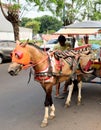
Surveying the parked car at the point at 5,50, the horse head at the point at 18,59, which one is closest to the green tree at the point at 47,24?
the parked car at the point at 5,50

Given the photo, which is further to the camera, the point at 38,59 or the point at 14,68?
the point at 38,59

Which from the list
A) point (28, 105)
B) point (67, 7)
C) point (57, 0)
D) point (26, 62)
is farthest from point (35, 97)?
point (67, 7)

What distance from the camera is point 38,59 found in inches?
257

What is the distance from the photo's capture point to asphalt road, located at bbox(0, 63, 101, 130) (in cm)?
658

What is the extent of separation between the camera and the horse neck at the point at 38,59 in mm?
6477

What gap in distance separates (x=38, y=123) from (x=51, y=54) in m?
1.47

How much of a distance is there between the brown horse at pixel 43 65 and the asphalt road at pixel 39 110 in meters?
0.34

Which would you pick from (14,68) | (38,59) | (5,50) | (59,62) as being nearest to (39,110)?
(59,62)

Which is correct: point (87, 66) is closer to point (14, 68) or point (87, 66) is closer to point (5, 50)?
point (14, 68)

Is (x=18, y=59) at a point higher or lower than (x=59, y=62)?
higher

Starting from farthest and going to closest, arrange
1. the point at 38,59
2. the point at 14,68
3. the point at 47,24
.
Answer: the point at 47,24
the point at 38,59
the point at 14,68

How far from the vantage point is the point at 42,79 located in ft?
21.5

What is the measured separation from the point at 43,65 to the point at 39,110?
5.16 ft

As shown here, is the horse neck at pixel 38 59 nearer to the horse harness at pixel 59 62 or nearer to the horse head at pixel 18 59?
the horse harness at pixel 59 62
